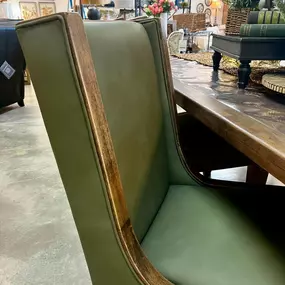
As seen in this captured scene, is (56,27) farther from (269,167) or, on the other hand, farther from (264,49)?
(264,49)

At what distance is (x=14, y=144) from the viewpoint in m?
2.67

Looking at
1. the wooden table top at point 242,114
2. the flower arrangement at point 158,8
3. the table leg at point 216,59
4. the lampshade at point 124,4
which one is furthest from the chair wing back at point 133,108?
the lampshade at point 124,4

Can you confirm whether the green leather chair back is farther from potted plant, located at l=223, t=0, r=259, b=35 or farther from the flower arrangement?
the flower arrangement

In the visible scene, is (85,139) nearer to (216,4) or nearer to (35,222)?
(35,222)

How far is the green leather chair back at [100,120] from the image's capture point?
0.41 metres

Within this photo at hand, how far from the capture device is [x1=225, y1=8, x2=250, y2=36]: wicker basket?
120 cm

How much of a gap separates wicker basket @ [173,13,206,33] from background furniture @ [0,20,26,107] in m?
5.54

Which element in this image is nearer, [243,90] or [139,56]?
[139,56]

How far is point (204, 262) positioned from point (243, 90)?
0.63 m

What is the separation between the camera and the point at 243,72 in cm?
103

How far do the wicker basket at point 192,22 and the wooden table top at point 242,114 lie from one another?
7.35m

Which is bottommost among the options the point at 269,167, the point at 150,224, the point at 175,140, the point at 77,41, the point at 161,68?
the point at 150,224

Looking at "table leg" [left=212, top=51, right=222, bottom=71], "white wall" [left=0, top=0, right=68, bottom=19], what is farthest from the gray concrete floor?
"white wall" [left=0, top=0, right=68, bottom=19]

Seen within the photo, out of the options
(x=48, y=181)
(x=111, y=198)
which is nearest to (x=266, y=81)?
(x=111, y=198)
